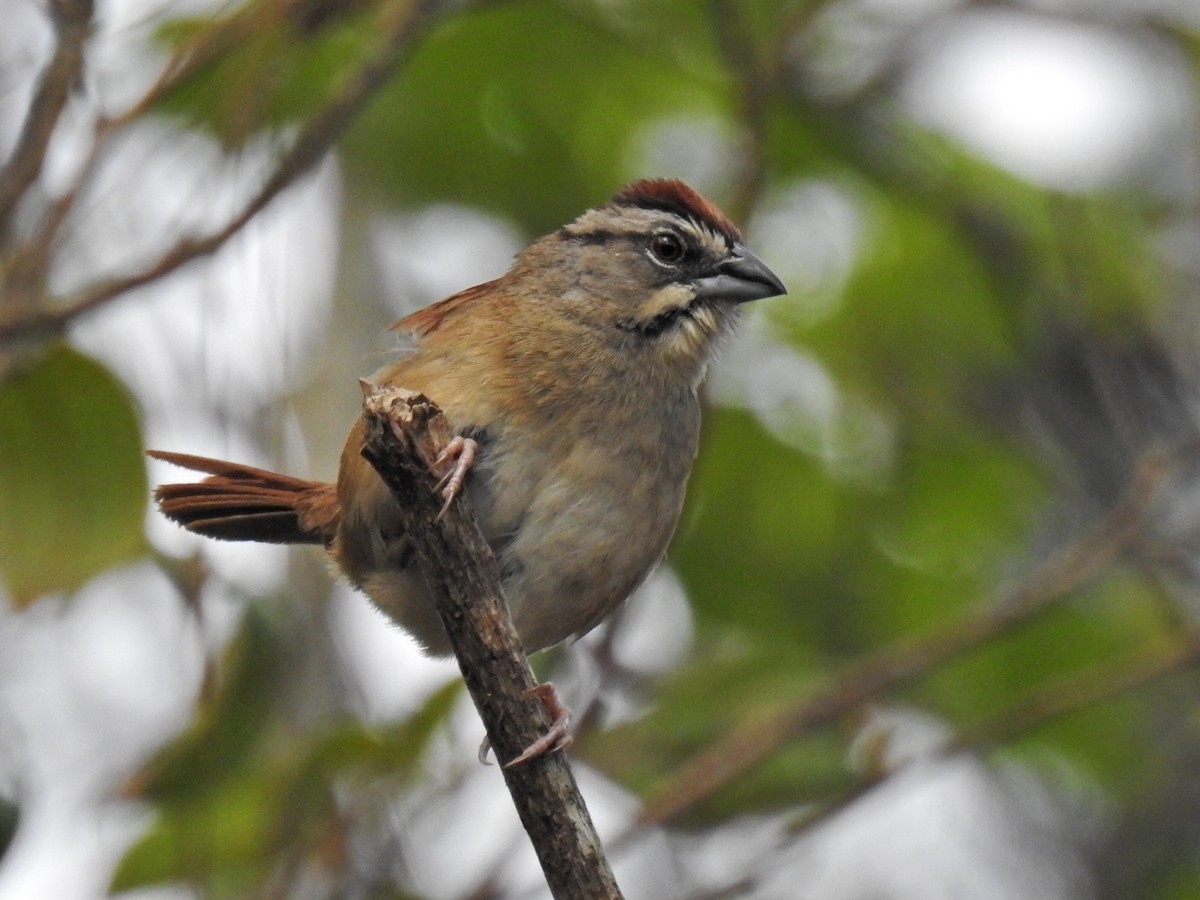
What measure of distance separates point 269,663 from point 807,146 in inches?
114

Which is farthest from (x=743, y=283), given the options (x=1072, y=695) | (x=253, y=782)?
(x=253, y=782)

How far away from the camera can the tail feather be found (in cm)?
426

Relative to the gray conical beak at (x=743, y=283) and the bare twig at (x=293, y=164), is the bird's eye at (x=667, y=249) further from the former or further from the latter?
the bare twig at (x=293, y=164)

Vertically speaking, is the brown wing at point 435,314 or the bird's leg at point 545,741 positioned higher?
the brown wing at point 435,314

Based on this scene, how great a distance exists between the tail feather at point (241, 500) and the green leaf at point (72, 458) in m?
0.65

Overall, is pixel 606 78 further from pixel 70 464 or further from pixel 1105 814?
pixel 1105 814

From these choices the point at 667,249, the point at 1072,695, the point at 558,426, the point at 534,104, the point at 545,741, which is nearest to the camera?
the point at 545,741

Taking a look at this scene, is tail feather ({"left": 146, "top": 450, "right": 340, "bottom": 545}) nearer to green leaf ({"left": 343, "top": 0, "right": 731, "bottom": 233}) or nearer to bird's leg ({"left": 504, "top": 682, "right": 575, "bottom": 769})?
bird's leg ({"left": 504, "top": 682, "right": 575, "bottom": 769})

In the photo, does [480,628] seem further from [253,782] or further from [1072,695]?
[1072,695]

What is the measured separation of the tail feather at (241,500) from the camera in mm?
4262

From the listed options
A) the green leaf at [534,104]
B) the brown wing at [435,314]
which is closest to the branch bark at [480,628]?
the brown wing at [435,314]

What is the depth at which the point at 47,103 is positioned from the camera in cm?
365

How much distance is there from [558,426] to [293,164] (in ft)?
2.91

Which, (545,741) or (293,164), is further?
(293,164)
